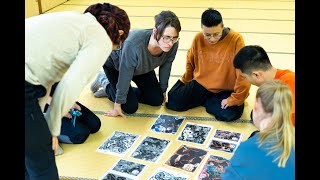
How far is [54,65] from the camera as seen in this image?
1.39 m

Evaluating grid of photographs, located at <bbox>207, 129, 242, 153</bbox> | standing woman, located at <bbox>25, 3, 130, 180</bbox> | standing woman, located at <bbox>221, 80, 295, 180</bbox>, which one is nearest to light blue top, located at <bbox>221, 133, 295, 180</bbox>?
standing woman, located at <bbox>221, 80, 295, 180</bbox>

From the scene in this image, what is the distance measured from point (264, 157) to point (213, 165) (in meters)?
0.70

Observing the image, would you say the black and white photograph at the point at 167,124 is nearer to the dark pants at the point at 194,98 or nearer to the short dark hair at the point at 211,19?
the dark pants at the point at 194,98

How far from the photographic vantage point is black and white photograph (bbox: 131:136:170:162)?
2.09 m

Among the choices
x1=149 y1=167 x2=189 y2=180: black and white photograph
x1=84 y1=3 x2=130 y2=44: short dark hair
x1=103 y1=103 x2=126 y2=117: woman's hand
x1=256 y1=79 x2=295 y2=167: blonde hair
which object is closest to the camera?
x1=256 y1=79 x2=295 y2=167: blonde hair

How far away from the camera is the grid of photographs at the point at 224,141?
2.15 meters

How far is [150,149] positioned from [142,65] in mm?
573

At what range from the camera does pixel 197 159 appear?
206cm

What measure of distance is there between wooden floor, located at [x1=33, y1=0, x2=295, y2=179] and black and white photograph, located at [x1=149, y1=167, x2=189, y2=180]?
0.03 meters

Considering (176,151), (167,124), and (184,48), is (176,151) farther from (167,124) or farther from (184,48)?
(184,48)

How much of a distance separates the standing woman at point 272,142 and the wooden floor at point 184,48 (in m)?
0.62

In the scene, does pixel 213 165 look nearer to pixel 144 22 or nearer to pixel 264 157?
pixel 264 157

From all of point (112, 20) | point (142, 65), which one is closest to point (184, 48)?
point (142, 65)

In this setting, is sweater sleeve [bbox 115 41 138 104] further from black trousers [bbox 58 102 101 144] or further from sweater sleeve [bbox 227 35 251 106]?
sweater sleeve [bbox 227 35 251 106]
